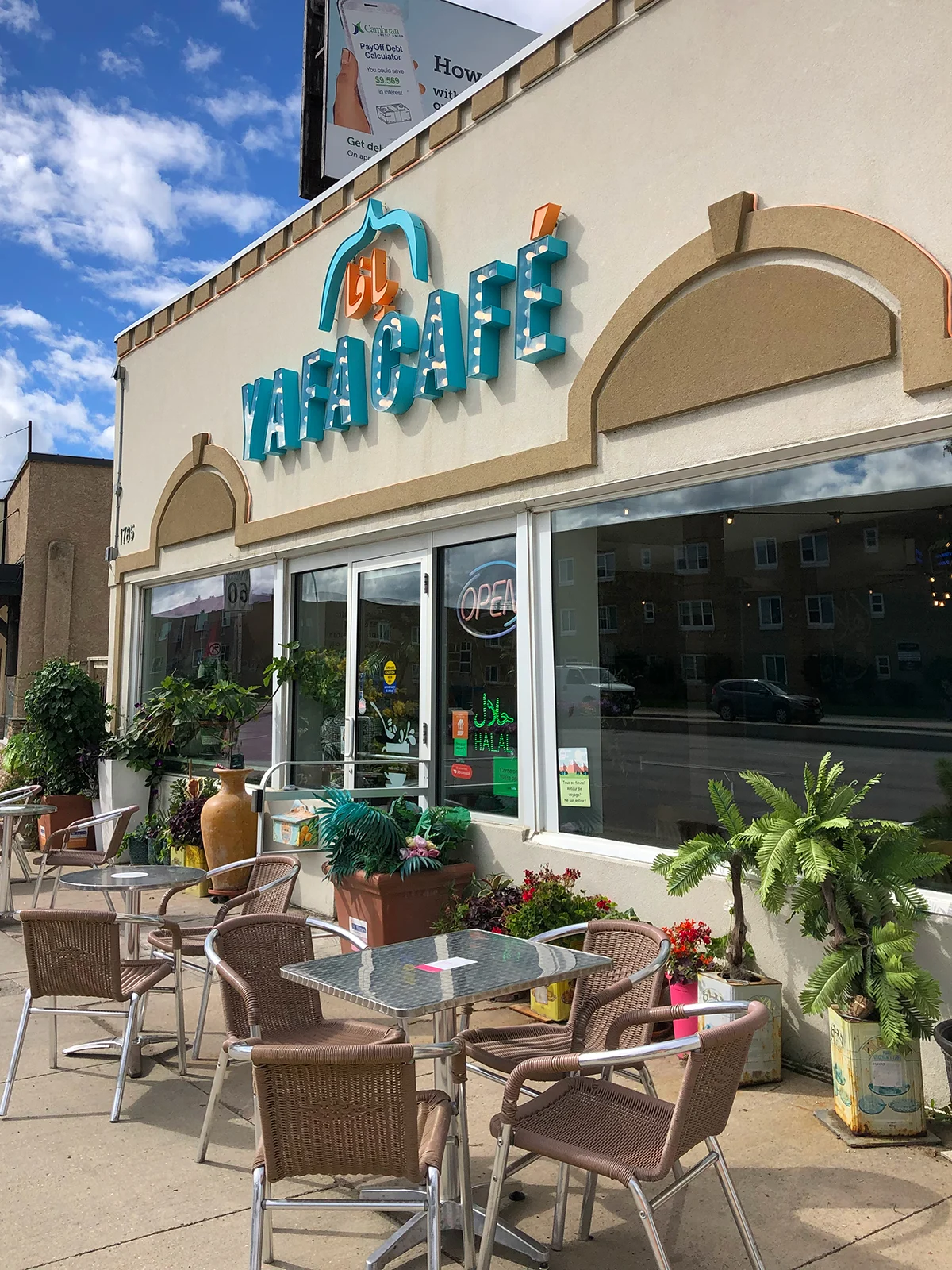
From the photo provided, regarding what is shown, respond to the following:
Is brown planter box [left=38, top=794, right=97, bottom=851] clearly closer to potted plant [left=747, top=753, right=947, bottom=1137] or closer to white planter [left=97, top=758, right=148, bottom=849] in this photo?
white planter [left=97, top=758, right=148, bottom=849]

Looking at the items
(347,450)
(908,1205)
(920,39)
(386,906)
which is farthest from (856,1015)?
(347,450)

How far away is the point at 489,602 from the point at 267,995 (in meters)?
3.60

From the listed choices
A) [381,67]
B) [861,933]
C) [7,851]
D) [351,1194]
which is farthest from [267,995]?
[381,67]

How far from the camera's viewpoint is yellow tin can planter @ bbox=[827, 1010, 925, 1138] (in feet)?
13.7

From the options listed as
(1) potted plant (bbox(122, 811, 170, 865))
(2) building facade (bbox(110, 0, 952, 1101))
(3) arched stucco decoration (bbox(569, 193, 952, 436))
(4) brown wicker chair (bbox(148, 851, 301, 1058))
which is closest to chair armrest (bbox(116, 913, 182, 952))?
(4) brown wicker chair (bbox(148, 851, 301, 1058))

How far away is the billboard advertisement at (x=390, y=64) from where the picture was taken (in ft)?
47.8

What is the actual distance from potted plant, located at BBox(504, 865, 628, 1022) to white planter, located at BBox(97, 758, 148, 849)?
21.3 feet

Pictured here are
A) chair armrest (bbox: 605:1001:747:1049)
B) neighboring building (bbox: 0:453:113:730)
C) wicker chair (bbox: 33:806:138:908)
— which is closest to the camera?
chair armrest (bbox: 605:1001:747:1049)

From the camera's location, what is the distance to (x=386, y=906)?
255 inches

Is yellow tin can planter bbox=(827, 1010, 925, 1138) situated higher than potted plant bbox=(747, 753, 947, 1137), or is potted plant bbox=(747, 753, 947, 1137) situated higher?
potted plant bbox=(747, 753, 947, 1137)

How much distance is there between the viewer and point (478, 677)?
729cm

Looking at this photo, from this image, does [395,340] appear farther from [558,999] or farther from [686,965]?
[686,965]

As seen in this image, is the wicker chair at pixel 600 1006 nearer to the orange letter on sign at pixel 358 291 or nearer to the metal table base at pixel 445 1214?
the metal table base at pixel 445 1214

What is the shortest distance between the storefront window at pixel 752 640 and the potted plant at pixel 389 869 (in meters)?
0.88
